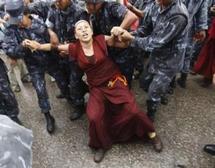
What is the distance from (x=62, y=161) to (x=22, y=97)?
168cm

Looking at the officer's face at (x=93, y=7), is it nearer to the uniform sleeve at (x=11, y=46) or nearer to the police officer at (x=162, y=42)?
the police officer at (x=162, y=42)

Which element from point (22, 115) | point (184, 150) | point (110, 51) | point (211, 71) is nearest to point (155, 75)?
point (110, 51)

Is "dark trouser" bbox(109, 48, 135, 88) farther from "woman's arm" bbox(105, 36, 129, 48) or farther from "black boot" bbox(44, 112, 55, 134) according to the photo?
"black boot" bbox(44, 112, 55, 134)

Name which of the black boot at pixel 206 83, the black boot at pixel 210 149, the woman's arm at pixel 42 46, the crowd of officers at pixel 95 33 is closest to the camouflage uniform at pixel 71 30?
the crowd of officers at pixel 95 33

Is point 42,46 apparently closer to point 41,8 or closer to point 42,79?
point 42,79

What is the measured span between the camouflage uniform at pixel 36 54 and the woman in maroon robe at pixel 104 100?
237mm

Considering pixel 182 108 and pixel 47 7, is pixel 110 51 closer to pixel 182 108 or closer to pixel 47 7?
pixel 47 7

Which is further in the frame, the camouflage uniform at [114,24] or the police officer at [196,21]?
the police officer at [196,21]

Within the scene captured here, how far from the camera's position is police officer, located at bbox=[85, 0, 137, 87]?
380 cm

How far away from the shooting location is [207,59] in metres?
4.89

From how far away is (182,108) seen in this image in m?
4.61

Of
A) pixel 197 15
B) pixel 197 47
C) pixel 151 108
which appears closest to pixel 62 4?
pixel 151 108

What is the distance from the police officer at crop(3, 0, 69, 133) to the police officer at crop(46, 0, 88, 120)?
160 mm

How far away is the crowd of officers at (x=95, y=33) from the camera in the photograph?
3594 mm
